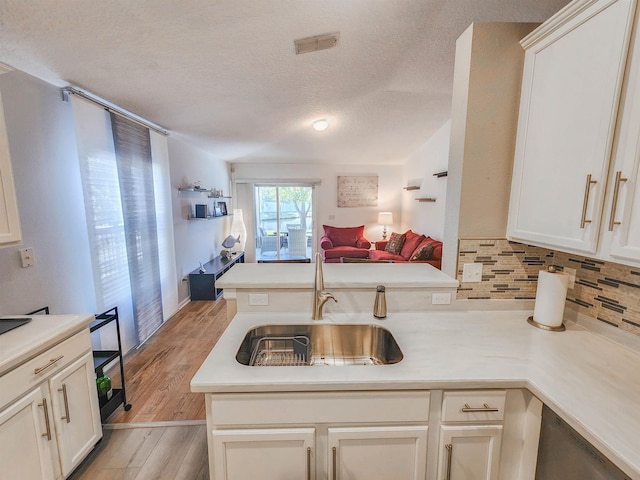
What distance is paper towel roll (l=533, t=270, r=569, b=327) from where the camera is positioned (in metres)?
1.27

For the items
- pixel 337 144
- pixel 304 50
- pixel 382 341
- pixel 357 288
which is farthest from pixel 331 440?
pixel 337 144

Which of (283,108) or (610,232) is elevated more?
(283,108)

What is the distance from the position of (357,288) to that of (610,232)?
38.9 inches

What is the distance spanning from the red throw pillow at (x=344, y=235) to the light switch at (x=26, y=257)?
4.73m

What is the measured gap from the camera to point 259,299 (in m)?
1.47

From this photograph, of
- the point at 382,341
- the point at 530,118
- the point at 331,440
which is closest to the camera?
the point at 331,440

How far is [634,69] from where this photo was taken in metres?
0.85

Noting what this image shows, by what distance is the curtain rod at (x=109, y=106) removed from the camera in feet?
6.37

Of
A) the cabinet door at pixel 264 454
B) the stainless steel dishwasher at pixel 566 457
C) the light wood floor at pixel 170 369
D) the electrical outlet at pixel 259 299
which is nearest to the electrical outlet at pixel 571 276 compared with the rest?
the stainless steel dishwasher at pixel 566 457

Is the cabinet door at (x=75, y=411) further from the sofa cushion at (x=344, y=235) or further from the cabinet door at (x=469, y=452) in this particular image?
the sofa cushion at (x=344, y=235)

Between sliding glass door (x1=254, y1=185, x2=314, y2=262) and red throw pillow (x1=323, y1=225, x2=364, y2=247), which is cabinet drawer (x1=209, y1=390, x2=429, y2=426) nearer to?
red throw pillow (x1=323, y1=225, x2=364, y2=247)

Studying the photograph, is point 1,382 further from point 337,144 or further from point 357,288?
point 337,144

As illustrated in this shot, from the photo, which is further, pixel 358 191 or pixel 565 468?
pixel 358 191

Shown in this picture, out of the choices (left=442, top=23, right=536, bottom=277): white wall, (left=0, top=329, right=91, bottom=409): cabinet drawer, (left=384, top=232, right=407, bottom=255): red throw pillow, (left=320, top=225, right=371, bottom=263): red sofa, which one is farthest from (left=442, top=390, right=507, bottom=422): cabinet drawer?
(left=320, top=225, right=371, bottom=263): red sofa
